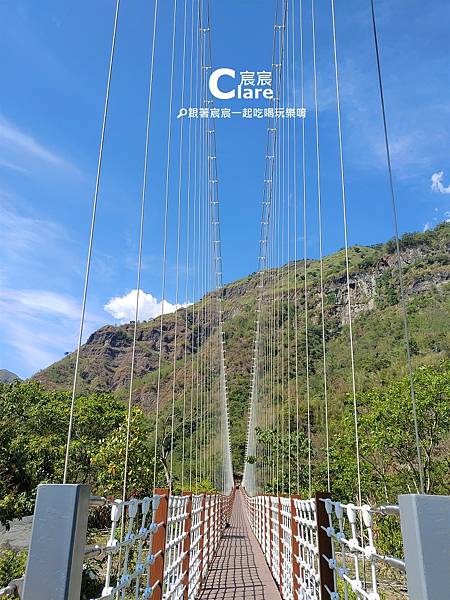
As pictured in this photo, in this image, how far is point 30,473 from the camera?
24.8 ft

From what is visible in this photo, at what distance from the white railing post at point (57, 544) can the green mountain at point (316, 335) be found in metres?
8.61

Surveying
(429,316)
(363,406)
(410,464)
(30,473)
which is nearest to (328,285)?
(429,316)

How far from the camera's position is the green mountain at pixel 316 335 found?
17.4 metres

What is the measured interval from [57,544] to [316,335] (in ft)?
67.2

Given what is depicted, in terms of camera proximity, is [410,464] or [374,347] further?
[374,347]

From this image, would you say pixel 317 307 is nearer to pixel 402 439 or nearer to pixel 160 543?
pixel 402 439

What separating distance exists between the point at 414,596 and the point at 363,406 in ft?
43.7

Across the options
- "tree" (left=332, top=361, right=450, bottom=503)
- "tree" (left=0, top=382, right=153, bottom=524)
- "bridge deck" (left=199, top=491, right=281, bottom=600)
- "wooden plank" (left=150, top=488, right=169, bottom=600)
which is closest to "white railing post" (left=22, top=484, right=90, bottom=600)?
"wooden plank" (left=150, top=488, right=169, bottom=600)

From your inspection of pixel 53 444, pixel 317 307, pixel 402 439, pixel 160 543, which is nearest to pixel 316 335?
pixel 402 439

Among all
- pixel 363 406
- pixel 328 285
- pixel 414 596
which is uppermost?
pixel 328 285

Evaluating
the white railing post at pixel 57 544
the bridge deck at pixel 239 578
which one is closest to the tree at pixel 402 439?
the bridge deck at pixel 239 578

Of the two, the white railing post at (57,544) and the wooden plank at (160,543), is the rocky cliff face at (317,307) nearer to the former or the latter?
the wooden plank at (160,543)

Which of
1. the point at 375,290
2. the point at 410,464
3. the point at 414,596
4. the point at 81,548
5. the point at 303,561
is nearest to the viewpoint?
the point at 414,596

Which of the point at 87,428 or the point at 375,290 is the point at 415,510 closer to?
the point at 87,428
